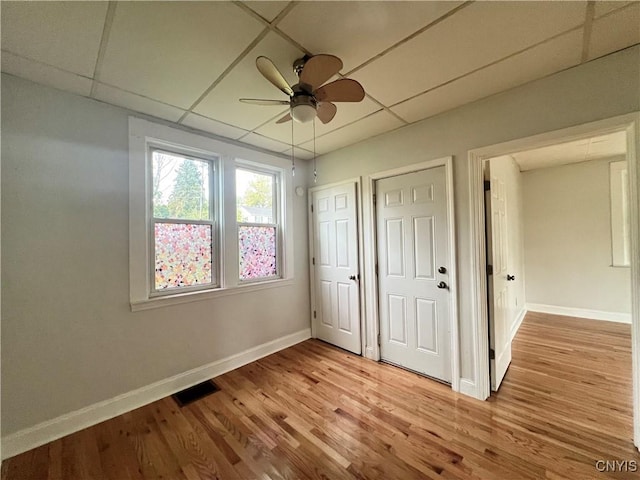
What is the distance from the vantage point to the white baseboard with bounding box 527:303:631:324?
3.76m

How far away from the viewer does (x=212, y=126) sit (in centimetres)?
250

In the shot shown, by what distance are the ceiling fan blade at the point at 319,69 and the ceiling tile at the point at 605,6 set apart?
133 centimetres

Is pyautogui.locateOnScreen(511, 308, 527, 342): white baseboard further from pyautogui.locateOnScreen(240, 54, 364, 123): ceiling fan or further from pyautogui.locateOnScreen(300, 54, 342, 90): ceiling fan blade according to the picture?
pyautogui.locateOnScreen(300, 54, 342, 90): ceiling fan blade

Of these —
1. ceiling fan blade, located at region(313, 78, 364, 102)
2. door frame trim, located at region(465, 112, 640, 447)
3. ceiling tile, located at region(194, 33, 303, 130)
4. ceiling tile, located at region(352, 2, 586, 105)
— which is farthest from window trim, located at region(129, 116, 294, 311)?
door frame trim, located at region(465, 112, 640, 447)

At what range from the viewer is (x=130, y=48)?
148 centimetres

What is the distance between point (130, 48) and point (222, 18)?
656 millimetres

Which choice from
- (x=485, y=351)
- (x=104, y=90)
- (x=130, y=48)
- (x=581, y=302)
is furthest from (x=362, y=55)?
(x=581, y=302)

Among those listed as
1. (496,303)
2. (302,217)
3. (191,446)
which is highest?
(302,217)

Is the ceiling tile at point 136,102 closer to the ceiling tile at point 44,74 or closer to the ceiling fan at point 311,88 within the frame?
the ceiling tile at point 44,74

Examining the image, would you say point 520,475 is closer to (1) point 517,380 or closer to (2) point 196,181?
(1) point 517,380

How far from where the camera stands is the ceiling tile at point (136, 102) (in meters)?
1.89

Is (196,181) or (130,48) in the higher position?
(130,48)

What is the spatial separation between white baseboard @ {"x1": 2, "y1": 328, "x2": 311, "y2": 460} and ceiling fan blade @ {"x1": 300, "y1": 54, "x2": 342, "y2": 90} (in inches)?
108

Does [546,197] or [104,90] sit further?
[546,197]
